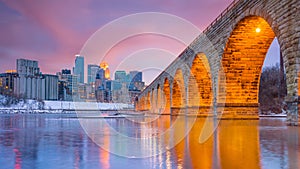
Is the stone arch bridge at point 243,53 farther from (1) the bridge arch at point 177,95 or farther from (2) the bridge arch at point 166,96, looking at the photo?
(2) the bridge arch at point 166,96

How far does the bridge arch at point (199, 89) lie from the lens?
32.4 m

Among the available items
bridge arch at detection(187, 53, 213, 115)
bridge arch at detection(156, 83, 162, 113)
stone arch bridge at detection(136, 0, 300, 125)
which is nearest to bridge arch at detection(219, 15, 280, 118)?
stone arch bridge at detection(136, 0, 300, 125)

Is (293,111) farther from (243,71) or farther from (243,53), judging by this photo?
(243,71)

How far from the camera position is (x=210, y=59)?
84.2 feet

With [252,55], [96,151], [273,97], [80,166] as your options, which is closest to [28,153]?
[96,151]

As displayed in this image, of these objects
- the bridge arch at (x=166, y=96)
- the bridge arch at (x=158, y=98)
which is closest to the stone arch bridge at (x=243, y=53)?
the bridge arch at (x=166, y=96)

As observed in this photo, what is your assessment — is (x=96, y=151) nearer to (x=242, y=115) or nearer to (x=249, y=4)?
(x=249, y=4)

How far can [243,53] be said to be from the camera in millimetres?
22172

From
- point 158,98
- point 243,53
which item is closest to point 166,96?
point 158,98

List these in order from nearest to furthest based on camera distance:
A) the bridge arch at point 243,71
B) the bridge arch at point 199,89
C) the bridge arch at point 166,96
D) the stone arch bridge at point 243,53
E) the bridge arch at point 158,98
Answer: the stone arch bridge at point 243,53, the bridge arch at point 243,71, the bridge arch at point 199,89, the bridge arch at point 166,96, the bridge arch at point 158,98

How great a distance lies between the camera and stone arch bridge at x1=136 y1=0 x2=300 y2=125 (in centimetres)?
1380

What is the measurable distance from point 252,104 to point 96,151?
1777 centimetres

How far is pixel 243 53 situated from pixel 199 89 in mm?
12119

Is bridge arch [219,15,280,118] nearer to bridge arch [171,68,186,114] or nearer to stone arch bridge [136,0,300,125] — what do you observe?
stone arch bridge [136,0,300,125]
